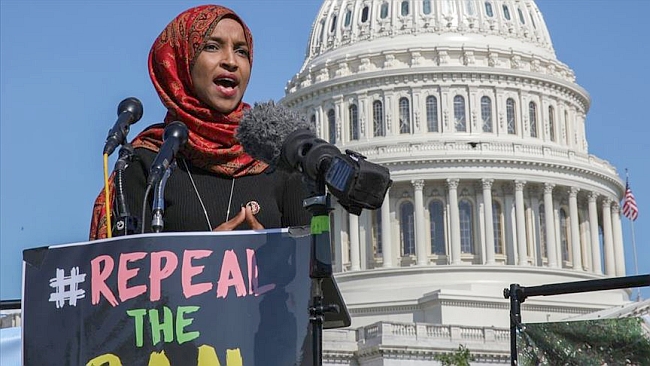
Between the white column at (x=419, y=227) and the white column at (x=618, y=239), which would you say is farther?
the white column at (x=618, y=239)

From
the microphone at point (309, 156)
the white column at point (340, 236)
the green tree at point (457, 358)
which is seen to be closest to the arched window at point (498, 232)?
the white column at point (340, 236)

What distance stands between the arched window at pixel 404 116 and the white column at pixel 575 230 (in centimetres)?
966

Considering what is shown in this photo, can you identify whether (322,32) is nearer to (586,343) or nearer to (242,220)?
(586,343)

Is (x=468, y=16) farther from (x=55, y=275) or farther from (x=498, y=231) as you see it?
(x=55, y=275)

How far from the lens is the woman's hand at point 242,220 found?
6.15 meters

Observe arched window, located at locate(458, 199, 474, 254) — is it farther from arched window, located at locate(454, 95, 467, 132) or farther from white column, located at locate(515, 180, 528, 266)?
arched window, located at locate(454, 95, 467, 132)

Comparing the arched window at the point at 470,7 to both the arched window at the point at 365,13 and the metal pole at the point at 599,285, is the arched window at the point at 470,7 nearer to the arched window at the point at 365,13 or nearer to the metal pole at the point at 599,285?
the arched window at the point at 365,13

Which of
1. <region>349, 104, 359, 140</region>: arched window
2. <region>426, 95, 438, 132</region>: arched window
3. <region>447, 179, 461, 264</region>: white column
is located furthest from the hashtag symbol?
<region>349, 104, 359, 140</region>: arched window

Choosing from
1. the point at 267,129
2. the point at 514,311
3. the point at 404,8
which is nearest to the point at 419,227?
the point at 404,8

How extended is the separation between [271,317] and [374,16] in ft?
274

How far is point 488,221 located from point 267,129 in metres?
76.2

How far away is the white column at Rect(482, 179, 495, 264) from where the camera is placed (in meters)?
80.7

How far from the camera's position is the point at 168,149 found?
6098 millimetres

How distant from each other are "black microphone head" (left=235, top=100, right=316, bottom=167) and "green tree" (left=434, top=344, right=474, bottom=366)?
54089 mm
